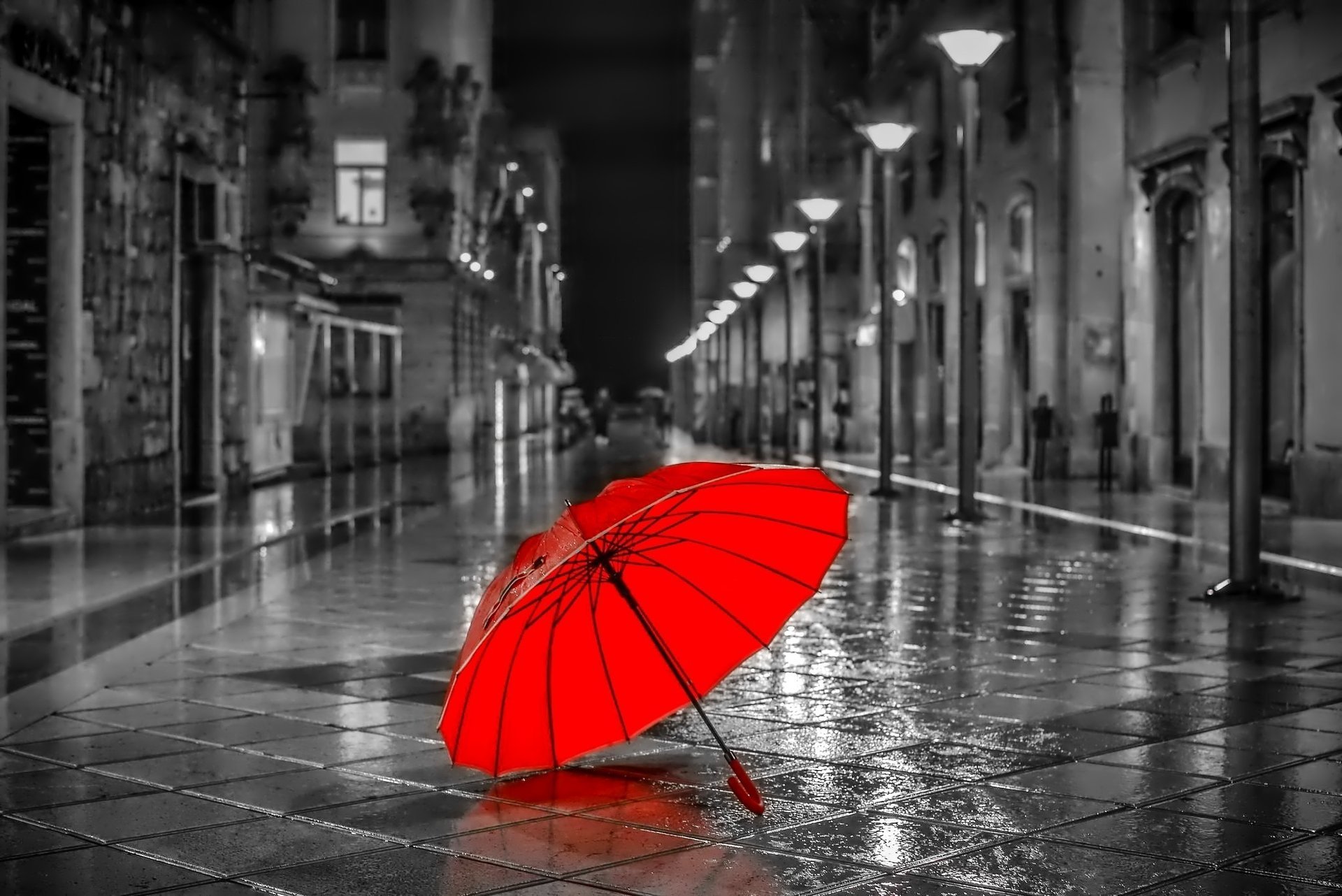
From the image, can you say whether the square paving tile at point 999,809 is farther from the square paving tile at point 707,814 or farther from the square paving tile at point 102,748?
the square paving tile at point 102,748

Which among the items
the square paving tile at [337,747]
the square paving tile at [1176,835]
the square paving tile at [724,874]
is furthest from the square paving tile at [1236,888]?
the square paving tile at [337,747]

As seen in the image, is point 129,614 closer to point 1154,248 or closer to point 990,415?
point 1154,248

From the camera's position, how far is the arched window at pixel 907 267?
39.4 m

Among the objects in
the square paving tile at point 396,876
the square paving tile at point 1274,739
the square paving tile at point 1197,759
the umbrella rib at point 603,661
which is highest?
the umbrella rib at point 603,661

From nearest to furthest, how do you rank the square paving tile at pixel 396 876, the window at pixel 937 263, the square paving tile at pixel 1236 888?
the square paving tile at pixel 1236 888
the square paving tile at pixel 396 876
the window at pixel 937 263

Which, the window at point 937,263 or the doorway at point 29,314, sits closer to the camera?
the doorway at point 29,314

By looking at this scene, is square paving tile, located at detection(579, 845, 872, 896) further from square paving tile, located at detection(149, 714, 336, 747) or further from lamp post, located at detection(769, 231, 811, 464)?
lamp post, located at detection(769, 231, 811, 464)

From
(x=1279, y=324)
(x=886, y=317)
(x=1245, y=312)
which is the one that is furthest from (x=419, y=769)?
(x=886, y=317)

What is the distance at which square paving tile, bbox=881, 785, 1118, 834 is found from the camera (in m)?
5.52

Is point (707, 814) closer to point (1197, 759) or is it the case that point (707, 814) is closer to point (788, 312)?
point (1197, 759)

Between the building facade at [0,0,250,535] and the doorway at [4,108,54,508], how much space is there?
16 mm

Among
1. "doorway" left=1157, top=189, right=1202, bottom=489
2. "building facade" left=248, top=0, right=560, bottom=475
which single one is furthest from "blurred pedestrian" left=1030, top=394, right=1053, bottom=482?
"building facade" left=248, top=0, right=560, bottom=475

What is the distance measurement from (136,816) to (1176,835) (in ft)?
11.1

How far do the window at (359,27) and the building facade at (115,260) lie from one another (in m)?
23.2
